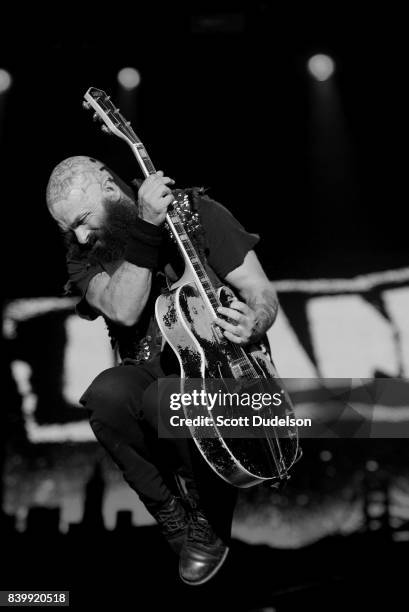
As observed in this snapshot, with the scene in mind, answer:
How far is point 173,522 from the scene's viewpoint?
2209 mm

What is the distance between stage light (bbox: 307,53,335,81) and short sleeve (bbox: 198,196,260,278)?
211 centimetres

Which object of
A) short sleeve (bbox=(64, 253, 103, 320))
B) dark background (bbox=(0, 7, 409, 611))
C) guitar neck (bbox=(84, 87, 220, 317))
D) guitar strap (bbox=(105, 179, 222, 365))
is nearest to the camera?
guitar neck (bbox=(84, 87, 220, 317))

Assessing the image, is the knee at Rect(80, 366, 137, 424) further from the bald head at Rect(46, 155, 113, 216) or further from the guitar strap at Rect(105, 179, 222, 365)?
the bald head at Rect(46, 155, 113, 216)

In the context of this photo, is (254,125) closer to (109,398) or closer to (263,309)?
(263,309)

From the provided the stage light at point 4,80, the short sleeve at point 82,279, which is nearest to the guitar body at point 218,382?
the short sleeve at point 82,279

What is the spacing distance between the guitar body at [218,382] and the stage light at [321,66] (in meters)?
2.55

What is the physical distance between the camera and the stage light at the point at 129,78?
13.6 ft

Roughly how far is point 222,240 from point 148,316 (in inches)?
17.3

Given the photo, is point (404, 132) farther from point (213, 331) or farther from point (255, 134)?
point (213, 331)

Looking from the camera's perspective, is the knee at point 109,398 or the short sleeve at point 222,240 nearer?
the knee at point 109,398

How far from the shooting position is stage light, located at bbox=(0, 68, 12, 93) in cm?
420

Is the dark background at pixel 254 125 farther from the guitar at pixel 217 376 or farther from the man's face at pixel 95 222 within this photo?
the guitar at pixel 217 376

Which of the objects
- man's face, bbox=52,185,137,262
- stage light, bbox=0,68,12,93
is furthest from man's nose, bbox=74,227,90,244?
stage light, bbox=0,68,12,93

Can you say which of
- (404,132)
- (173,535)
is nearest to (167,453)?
(173,535)
